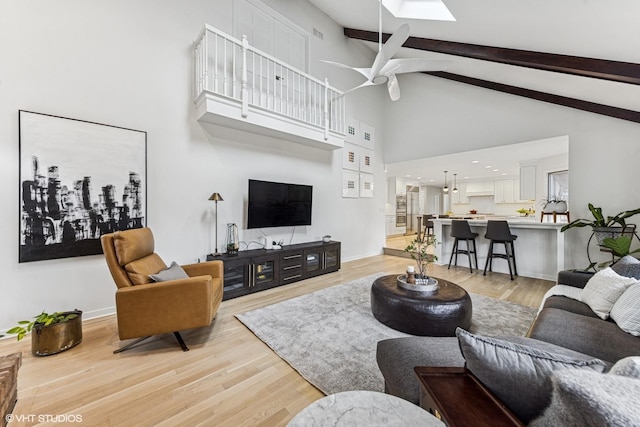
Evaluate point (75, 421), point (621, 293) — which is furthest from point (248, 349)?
point (621, 293)

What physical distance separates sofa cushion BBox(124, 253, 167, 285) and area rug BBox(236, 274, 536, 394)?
0.98 meters

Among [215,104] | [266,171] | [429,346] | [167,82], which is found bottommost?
[429,346]

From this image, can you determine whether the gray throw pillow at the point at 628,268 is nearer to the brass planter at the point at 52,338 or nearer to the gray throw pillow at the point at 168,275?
the gray throw pillow at the point at 168,275

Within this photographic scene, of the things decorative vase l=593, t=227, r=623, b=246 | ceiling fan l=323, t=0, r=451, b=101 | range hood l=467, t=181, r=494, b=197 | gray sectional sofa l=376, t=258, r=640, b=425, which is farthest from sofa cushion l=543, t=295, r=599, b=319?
range hood l=467, t=181, r=494, b=197

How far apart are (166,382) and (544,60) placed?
500 centimetres

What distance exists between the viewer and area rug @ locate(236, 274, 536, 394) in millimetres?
1782

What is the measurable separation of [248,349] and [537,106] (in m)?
5.48

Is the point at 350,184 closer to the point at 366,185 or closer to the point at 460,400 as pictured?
the point at 366,185

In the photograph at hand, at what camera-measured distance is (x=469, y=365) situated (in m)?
0.83

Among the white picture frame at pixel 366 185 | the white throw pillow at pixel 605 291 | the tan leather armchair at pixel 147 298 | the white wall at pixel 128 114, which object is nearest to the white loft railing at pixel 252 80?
the white wall at pixel 128 114

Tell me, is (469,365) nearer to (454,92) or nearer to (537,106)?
(537,106)

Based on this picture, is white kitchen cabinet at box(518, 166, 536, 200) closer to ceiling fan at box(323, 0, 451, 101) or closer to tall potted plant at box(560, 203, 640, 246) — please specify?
tall potted plant at box(560, 203, 640, 246)

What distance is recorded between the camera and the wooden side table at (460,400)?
680mm

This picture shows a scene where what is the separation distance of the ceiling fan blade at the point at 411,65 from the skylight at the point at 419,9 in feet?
2.96
